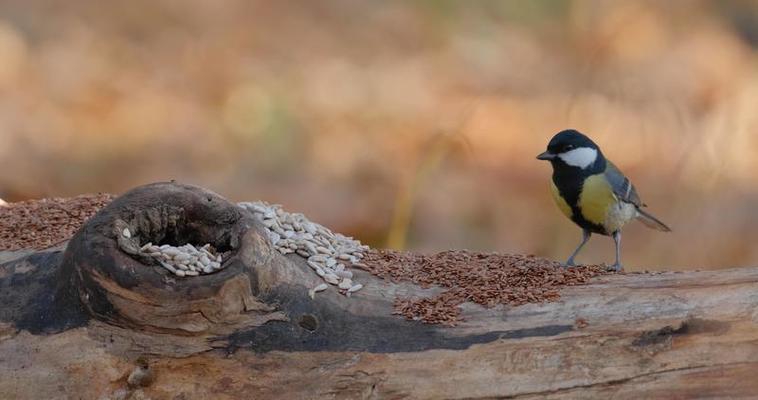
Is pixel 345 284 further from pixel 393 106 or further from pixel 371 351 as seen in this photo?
pixel 393 106

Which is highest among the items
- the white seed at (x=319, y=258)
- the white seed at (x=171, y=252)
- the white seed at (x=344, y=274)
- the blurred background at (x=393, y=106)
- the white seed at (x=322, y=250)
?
the blurred background at (x=393, y=106)

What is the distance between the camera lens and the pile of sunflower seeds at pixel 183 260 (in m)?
2.77

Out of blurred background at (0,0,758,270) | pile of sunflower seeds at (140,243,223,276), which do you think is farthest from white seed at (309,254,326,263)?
blurred background at (0,0,758,270)

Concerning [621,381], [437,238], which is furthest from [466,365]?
[437,238]

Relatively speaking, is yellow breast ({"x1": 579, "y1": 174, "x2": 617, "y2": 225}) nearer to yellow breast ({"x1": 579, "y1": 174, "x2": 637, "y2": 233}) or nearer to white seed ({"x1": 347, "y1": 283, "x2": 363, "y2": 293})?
yellow breast ({"x1": 579, "y1": 174, "x2": 637, "y2": 233})

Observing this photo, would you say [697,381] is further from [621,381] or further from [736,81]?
[736,81]

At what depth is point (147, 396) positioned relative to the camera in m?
2.77

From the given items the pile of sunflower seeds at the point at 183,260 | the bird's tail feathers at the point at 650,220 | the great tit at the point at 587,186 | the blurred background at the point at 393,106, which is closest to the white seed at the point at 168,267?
the pile of sunflower seeds at the point at 183,260

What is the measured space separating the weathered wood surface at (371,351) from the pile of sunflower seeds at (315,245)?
6.3 inches

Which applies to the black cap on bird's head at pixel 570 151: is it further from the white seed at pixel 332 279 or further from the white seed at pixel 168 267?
the white seed at pixel 168 267

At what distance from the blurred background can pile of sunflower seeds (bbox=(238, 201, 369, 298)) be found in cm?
246

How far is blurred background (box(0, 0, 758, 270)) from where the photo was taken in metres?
6.55

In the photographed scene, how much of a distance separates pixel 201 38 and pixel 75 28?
0.96 meters

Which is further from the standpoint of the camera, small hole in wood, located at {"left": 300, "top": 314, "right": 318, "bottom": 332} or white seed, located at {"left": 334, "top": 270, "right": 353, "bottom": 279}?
white seed, located at {"left": 334, "top": 270, "right": 353, "bottom": 279}
